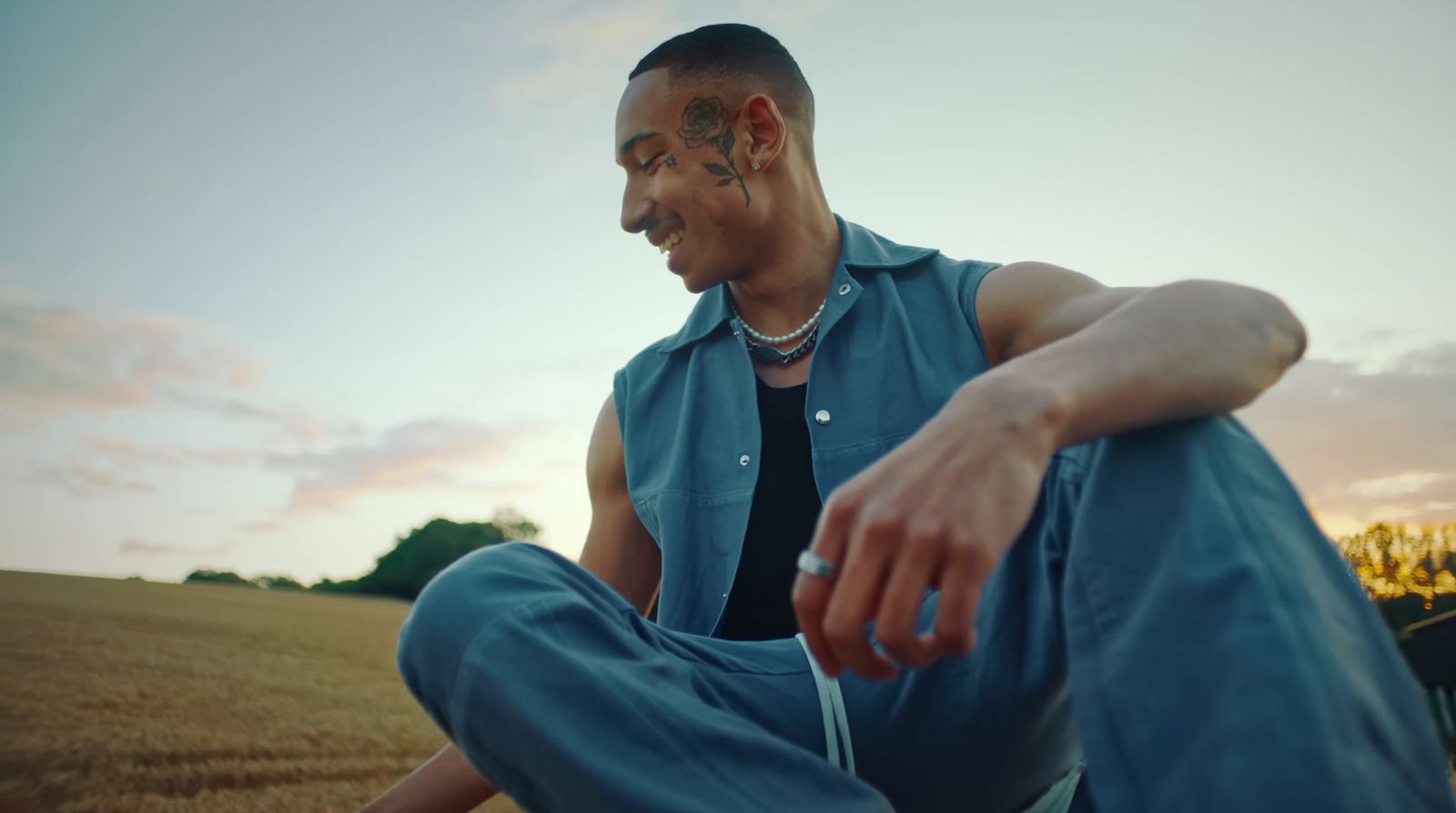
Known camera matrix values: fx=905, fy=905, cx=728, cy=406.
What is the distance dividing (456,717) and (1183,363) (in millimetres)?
960

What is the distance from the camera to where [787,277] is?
7.64 ft

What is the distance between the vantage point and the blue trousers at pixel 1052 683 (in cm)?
81

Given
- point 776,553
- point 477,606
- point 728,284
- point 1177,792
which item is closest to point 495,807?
point 776,553

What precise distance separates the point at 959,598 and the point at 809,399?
118cm

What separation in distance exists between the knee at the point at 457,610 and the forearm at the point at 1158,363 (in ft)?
2.01

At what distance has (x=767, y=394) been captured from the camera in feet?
7.11

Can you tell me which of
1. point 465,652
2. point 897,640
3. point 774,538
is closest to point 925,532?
point 897,640

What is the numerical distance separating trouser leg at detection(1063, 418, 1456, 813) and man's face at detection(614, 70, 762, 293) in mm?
1378

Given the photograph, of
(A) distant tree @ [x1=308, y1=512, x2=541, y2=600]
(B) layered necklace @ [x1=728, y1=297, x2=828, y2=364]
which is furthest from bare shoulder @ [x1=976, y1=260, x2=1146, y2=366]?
(A) distant tree @ [x1=308, y1=512, x2=541, y2=600]

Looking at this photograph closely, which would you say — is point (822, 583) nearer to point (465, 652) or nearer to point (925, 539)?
point (925, 539)

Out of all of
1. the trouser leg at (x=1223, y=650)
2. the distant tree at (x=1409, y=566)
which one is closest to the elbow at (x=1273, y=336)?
the trouser leg at (x=1223, y=650)

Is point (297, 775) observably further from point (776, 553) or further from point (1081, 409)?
point (1081, 409)

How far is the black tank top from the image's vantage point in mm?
1878

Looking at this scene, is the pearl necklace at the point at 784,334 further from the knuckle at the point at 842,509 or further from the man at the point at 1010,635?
the knuckle at the point at 842,509
